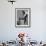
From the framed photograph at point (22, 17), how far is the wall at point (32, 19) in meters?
0.12

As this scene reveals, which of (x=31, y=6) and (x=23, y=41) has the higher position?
(x=31, y=6)

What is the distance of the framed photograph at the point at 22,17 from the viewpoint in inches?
223

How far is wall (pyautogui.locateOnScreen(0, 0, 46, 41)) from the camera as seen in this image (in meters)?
5.64

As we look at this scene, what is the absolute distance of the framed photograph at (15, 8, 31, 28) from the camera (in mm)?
5652

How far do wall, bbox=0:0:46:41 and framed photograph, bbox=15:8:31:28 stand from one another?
4.7 inches

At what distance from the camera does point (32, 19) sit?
5.65 meters

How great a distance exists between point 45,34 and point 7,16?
5.56 ft

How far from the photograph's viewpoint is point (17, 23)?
5699 mm

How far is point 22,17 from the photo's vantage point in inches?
224

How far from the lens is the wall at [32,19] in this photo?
5.64 meters

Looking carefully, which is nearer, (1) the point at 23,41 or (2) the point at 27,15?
(1) the point at 23,41

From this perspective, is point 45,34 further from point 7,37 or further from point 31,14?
point 7,37

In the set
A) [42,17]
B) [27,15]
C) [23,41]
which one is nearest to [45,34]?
[42,17]

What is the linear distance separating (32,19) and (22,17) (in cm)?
41
